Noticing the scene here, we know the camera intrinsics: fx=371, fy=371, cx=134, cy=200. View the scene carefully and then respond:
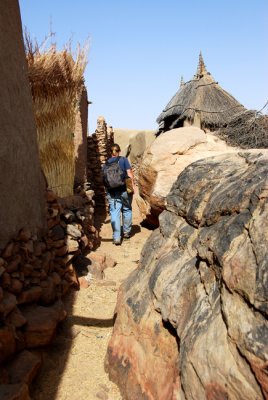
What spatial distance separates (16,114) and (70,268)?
1786mm

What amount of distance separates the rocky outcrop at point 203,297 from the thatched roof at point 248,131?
198 centimetres

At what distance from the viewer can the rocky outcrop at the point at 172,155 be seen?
5190mm

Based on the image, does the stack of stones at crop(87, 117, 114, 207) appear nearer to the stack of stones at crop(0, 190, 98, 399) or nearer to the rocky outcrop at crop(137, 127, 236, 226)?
the rocky outcrop at crop(137, 127, 236, 226)

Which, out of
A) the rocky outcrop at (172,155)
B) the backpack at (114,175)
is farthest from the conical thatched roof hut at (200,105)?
the backpack at (114,175)

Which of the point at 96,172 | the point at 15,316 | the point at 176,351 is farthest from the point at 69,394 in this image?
the point at 96,172

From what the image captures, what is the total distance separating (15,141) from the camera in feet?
10.7

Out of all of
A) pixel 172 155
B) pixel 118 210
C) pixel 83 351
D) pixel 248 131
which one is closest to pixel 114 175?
pixel 118 210

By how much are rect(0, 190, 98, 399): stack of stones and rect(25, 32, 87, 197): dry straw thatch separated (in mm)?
904

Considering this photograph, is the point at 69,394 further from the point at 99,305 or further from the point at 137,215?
the point at 137,215

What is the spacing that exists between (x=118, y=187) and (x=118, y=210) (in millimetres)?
393

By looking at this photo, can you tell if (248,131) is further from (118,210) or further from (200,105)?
(200,105)

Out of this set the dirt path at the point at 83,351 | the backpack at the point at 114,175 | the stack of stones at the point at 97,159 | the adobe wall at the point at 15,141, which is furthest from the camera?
the stack of stones at the point at 97,159

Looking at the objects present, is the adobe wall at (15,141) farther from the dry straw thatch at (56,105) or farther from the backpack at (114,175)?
the backpack at (114,175)

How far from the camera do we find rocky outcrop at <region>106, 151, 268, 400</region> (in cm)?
150
